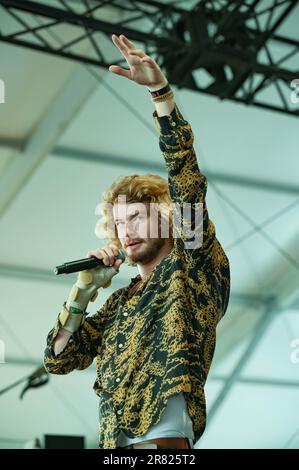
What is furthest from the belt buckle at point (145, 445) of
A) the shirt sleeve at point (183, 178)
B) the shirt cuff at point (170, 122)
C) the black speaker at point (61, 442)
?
the black speaker at point (61, 442)

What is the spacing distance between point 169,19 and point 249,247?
2703 millimetres

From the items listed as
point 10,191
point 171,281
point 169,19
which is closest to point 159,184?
point 171,281

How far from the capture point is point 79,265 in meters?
2.03

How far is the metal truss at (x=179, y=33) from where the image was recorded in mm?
5363

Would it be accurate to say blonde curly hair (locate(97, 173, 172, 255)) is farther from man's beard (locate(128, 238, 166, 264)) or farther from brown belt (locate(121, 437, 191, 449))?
brown belt (locate(121, 437, 191, 449))

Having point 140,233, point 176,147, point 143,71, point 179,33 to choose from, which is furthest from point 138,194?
point 179,33

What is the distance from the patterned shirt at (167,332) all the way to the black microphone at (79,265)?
117 millimetres

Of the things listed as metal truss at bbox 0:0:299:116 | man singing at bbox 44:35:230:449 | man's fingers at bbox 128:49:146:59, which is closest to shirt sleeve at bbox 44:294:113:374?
man singing at bbox 44:35:230:449

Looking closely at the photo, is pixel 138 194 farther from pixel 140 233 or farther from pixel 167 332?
pixel 167 332

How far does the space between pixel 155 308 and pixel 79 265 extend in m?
0.20

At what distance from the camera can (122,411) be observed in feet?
6.23

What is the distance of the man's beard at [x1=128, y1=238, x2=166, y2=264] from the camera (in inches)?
82.7

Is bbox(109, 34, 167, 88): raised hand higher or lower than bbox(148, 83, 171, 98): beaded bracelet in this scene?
higher
